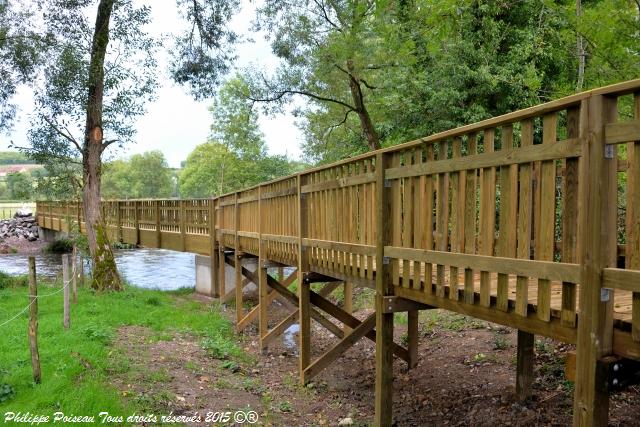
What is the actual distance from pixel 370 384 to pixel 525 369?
7.59ft

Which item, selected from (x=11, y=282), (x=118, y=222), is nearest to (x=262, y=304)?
(x=11, y=282)

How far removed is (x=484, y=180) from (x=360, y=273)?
217 cm

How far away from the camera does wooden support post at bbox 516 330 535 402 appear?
16.7 ft

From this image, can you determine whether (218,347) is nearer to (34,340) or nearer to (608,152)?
(34,340)

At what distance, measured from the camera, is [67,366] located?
5516mm

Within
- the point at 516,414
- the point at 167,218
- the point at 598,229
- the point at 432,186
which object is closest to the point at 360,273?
the point at 432,186

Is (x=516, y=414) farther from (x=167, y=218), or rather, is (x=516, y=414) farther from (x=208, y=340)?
(x=167, y=218)

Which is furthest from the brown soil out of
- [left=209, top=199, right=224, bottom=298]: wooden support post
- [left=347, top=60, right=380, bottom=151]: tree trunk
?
[left=347, top=60, right=380, bottom=151]: tree trunk

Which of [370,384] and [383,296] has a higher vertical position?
[383,296]

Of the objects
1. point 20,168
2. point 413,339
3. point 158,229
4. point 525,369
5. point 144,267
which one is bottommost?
point 144,267

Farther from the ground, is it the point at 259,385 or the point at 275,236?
the point at 275,236

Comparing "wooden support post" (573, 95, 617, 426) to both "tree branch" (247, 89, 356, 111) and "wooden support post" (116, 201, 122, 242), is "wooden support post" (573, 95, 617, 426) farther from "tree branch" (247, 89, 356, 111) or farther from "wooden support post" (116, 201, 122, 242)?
"wooden support post" (116, 201, 122, 242)

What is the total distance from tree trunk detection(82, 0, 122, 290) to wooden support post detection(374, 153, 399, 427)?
918cm

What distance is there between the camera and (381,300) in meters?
4.48
